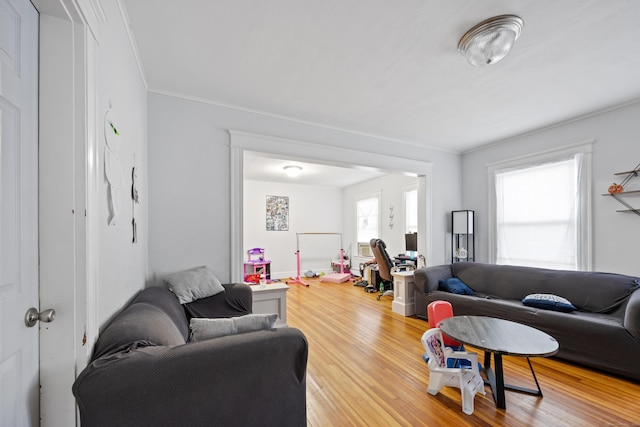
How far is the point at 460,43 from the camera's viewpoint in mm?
1919

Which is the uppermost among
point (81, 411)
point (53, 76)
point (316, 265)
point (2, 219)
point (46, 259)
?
point (53, 76)

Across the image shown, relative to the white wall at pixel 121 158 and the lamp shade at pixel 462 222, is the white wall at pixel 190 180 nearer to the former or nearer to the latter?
the white wall at pixel 121 158

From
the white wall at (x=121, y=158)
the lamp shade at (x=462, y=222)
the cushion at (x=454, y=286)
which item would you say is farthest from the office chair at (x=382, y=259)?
the white wall at (x=121, y=158)

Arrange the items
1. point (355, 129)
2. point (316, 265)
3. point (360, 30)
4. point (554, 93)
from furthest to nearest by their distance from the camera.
Result: point (316, 265)
point (355, 129)
point (554, 93)
point (360, 30)

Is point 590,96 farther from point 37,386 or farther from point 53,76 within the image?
point 37,386

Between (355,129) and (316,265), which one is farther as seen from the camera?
→ (316,265)

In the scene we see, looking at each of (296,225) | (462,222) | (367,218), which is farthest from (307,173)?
(462,222)

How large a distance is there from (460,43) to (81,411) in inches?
111

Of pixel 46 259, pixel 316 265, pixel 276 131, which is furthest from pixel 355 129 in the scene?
pixel 316 265

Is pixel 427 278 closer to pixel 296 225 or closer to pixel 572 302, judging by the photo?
pixel 572 302

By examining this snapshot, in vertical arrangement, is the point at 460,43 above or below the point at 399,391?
above

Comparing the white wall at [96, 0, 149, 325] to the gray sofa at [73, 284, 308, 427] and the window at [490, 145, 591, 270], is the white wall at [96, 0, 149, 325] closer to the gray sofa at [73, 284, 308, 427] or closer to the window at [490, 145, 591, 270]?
the gray sofa at [73, 284, 308, 427]

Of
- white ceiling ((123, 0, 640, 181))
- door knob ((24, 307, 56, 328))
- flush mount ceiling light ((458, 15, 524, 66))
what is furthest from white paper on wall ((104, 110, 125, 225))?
flush mount ceiling light ((458, 15, 524, 66))

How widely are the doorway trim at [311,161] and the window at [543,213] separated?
1046 mm
